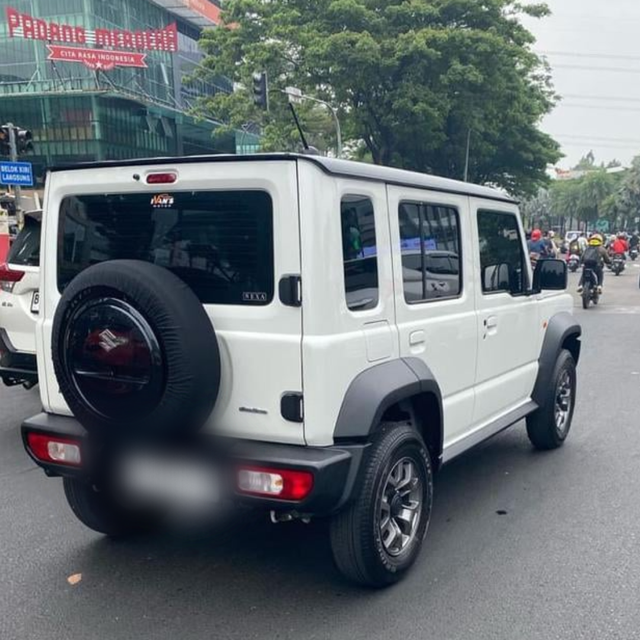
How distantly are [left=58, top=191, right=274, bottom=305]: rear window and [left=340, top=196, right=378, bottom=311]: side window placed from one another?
351 millimetres

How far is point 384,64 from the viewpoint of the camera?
23.3 meters

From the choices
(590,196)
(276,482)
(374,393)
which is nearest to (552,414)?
(374,393)

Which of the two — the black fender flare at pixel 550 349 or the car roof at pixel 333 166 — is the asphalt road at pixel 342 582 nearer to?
the black fender flare at pixel 550 349

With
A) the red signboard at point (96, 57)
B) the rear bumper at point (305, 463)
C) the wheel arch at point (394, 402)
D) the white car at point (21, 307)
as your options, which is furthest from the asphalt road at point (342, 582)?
the red signboard at point (96, 57)

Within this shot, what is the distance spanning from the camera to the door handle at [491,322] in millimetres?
4227

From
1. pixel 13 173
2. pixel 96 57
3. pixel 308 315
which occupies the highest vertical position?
pixel 96 57

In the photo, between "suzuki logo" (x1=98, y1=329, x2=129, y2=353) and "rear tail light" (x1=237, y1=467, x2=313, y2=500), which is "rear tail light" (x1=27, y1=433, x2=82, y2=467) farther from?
"rear tail light" (x1=237, y1=467, x2=313, y2=500)

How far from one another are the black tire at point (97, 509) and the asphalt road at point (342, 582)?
117 mm

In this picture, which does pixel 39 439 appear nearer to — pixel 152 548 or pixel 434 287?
pixel 152 548

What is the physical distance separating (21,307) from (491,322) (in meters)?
4.12

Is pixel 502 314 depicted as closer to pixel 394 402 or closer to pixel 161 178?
pixel 394 402

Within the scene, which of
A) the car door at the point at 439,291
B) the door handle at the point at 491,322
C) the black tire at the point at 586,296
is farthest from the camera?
the black tire at the point at 586,296

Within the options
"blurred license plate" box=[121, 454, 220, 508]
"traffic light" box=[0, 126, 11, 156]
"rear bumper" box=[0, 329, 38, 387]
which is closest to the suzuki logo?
"blurred license plate" box=[121, 454, 220, 508]

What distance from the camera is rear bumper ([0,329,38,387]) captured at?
227 inches
